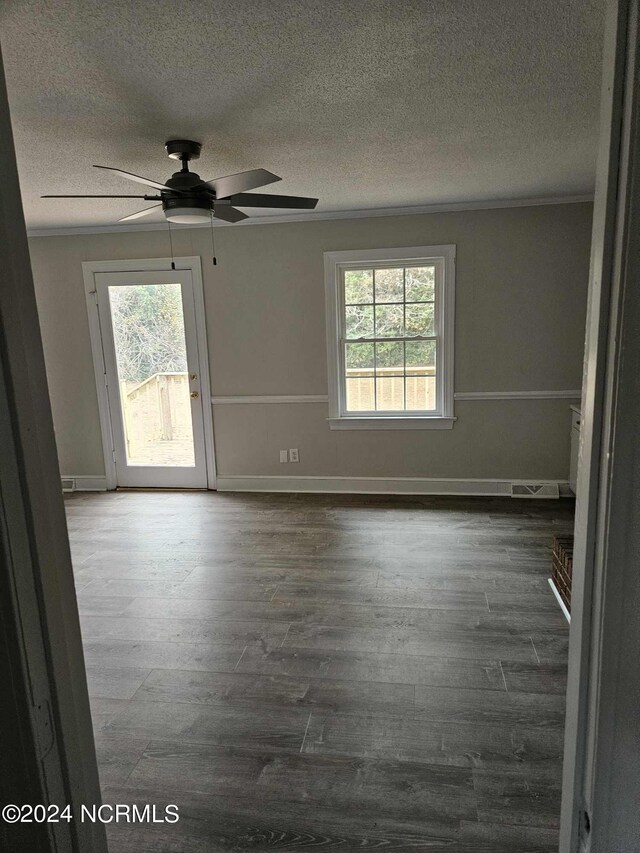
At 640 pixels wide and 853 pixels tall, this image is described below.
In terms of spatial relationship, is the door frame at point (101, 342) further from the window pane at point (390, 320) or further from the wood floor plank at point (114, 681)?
the wood floor plank at point (114, 681)

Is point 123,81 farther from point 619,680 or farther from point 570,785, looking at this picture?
point 570,785

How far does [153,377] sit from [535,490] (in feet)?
12.3

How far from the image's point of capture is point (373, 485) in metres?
5.11

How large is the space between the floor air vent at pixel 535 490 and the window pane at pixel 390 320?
174 cm

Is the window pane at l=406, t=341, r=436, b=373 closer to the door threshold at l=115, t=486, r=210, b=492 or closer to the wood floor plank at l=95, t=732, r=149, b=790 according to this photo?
the door threshold at l=115, t=486, r=210, b=492

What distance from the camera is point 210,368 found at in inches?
204

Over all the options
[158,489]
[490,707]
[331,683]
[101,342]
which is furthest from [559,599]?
[101,342]

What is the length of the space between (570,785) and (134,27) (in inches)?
89.2

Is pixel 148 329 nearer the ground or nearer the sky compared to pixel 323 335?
nearer the sky

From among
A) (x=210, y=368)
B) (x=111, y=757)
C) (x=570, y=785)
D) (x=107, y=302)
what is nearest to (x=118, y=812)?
(x=111, y=757)

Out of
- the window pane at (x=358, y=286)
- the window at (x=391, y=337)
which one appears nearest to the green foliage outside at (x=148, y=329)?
the window at (x=391, y=337)

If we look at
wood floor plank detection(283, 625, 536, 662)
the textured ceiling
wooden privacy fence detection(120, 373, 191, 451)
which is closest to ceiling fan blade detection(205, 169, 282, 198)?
the textured ceiling

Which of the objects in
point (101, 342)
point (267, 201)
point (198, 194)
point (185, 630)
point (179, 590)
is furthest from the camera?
point (101, 342)

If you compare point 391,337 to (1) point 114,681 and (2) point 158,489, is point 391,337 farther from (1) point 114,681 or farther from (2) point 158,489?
(1) point 114,681
